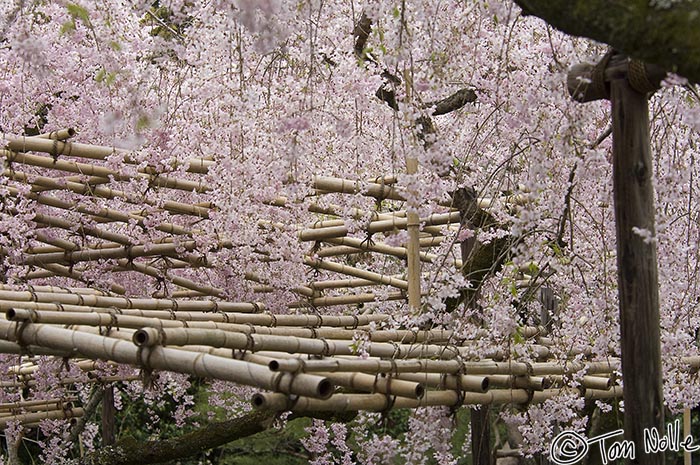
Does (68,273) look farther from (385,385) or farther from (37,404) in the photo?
(385,385)

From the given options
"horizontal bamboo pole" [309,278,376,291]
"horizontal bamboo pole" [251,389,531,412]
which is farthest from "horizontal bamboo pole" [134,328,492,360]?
"horizontal bamboo pole" [309,278,376,291]

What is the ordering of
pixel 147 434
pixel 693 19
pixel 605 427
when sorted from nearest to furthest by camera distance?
pixel 693 19 → pixel 605 427 → pixel 147 434

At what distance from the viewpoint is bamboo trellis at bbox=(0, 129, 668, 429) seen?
2.79 m

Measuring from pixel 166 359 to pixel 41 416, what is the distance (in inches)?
158

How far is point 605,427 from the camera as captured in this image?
325 inches

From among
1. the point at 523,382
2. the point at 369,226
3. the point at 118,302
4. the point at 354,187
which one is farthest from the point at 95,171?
the point at 523,382

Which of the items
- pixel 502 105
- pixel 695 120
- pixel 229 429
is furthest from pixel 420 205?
pixel 229 429

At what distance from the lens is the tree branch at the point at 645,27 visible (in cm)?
178

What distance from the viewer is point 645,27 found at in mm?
1797

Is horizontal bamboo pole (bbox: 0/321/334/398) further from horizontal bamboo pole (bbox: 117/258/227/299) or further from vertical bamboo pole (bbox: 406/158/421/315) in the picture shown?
horizontal bamboo pole (bbox: 117/258/227/299)

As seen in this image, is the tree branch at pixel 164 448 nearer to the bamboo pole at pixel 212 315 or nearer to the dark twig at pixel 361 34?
the bamboo pole at pixel 212 315

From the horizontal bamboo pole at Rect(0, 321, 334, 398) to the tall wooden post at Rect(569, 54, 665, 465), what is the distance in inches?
32.3

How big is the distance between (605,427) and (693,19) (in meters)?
7.00

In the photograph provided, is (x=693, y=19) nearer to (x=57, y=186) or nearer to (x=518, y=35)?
(x=518, y=35)
